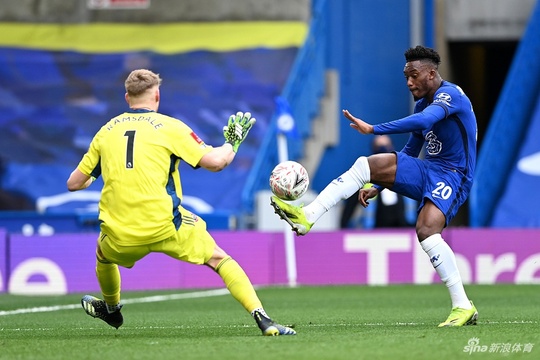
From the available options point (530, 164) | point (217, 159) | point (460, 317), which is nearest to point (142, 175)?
point (217, 159)

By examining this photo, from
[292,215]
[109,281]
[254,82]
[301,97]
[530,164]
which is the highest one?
[254,82]

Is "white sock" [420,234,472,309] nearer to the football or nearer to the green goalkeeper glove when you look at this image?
the football

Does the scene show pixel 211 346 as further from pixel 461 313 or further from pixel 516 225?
pixel 516 225

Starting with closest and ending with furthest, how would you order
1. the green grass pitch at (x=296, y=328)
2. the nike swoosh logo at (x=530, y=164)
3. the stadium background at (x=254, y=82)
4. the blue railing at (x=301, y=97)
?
the green grass pitch at (x=296, y=328)
the blue railing at (x=301, y=97)
the nike swoosh logo at (x=530, y=164)
the stadium background at (x=254, y=82)

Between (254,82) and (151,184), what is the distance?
45.3ft

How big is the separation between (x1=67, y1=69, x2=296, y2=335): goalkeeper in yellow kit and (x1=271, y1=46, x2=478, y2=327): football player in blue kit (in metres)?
0.96

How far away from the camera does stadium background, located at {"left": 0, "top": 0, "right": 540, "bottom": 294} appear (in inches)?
736

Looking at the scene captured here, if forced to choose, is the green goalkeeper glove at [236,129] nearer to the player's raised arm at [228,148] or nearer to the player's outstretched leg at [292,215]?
the player's raised arm at [228,148]

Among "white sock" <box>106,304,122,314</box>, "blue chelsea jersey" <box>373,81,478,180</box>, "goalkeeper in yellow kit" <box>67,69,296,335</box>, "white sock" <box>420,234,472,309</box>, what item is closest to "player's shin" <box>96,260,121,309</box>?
"white sock" <box>106,304,122,314</box>

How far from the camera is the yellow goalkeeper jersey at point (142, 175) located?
7.59m

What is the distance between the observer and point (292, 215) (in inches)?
325

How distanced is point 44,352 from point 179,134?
65.9 inches

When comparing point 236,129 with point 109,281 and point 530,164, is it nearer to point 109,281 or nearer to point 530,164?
point 109,281

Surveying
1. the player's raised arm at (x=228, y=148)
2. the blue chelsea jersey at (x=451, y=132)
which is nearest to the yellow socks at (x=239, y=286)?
the player's raised arm at (x=228, y=148)
